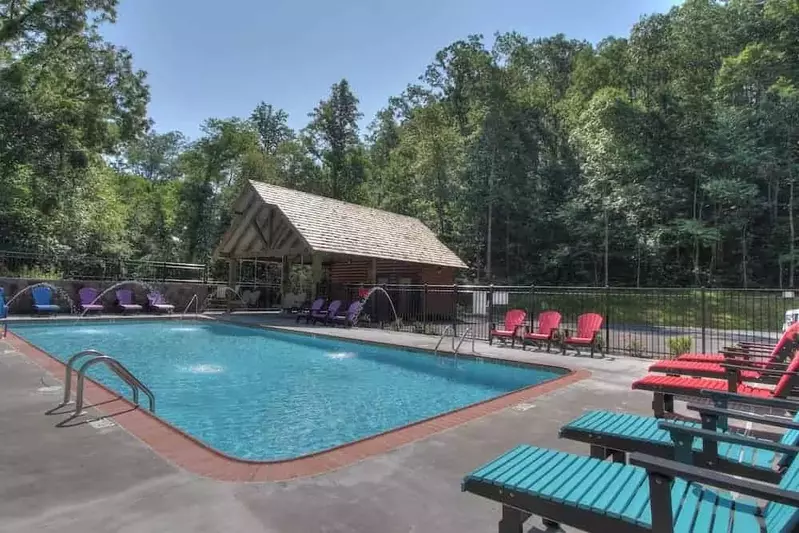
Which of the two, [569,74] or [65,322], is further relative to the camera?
[569,74]

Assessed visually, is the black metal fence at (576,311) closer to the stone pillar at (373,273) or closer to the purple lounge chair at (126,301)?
the stone pillar at (373,273)

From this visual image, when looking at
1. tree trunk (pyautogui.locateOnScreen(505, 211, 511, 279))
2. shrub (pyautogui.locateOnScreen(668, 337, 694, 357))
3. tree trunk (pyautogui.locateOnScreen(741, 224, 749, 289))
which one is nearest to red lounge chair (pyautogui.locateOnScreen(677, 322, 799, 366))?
shrub (pyautogui.locateOnScreen(668, 337, 694, 357))

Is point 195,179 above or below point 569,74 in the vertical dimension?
below

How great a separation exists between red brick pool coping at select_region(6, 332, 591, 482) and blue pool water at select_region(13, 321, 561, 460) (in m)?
0.86

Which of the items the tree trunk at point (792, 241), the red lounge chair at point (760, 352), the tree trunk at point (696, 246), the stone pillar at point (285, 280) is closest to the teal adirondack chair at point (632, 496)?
the red lounge chair at point (760, 352)

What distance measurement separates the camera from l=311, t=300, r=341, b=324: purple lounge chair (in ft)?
55.5

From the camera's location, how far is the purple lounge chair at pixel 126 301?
18.7 metres

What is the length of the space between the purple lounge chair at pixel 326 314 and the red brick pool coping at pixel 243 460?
10.9 metres

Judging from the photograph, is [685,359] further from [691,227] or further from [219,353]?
[691,227]

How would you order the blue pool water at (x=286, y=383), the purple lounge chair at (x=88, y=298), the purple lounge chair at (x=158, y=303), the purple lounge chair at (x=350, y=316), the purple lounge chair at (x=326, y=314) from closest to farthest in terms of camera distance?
the blue pool water at (x=286, y=383)
the purple lounge chair at (x=350, y=316)
the purple lounge chair at (x=326, y=314)
the purple lounge chair at (x=88, y=298)
the purple lounge chair at (x=158, y=303)

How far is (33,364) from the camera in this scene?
24.6 feet

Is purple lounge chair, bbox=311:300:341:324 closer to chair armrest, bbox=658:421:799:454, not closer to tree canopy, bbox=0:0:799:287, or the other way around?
tree canopy, bbox=0:0:799:287

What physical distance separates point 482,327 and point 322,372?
7.67m

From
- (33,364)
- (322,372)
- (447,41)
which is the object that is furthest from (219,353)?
(447,41)
